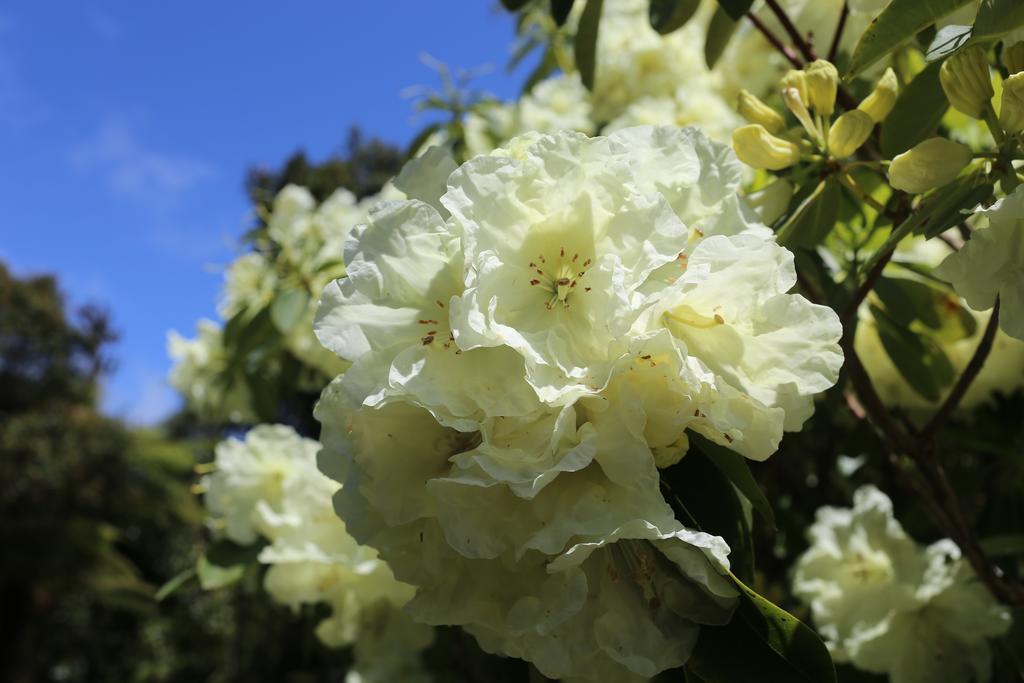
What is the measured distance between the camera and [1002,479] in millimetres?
1454

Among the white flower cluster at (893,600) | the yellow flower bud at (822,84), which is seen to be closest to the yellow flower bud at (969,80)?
the yellow flower bud at (822,84)

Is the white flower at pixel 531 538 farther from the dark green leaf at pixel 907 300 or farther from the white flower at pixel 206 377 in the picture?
the white flower at pixel 206 377

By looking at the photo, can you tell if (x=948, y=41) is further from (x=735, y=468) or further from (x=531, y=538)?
(x=531, y=538)

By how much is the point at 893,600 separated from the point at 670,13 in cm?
99

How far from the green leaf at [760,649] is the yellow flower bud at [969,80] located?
1.52 feet

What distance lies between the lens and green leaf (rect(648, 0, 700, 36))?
1.25 metres

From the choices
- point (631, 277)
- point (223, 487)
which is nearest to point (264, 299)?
point (223, 487)

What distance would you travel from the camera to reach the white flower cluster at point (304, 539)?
4.49ft

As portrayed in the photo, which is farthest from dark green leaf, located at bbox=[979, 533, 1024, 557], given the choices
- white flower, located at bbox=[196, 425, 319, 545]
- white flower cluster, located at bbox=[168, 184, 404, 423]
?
white flower cluster, located at bbox=[168, 184, 404, 423]

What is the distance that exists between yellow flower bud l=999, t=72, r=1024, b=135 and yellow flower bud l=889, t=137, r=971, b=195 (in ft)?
0.12

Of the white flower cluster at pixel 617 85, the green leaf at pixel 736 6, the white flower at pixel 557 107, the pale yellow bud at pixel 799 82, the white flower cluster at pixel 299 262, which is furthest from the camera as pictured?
the white flower at pixel 557 107

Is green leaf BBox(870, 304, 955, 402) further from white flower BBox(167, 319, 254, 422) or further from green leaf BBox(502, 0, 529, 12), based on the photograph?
white flower BBox(167, 319, 254, 422)

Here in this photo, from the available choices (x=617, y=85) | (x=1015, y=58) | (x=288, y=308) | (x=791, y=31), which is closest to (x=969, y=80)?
(x=1015, y=58)

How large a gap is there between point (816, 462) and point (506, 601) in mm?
1537
